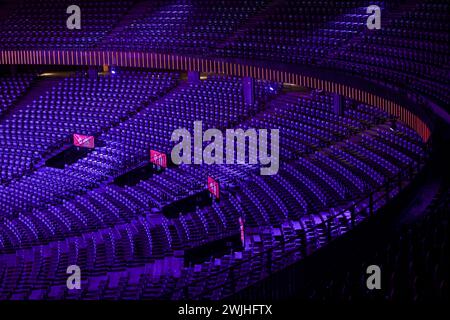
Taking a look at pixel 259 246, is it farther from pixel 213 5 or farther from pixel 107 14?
pixel 107 14

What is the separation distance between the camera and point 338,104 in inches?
923

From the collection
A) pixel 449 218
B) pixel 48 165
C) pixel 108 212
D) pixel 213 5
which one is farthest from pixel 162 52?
pixel 449 218

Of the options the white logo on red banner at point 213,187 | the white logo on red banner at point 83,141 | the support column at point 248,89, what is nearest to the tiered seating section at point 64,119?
the white logo on red banner at point 83,141

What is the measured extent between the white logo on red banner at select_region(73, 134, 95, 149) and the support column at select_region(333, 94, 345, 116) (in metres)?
8.72

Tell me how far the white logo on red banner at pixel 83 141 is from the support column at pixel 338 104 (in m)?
8.72

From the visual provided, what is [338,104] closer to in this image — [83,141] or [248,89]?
[248,89]

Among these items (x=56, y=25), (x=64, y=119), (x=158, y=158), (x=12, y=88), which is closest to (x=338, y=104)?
(x=158, y=158)

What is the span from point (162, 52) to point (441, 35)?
438 inches

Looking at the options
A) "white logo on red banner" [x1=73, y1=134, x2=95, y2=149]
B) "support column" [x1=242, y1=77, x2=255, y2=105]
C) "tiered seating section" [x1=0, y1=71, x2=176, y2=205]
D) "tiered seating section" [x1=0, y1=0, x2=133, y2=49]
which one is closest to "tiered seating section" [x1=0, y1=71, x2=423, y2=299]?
"tiered seating section" [x1=0, y1=71, x2=176, y2=205]

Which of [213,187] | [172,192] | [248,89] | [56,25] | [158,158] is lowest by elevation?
[172,192]

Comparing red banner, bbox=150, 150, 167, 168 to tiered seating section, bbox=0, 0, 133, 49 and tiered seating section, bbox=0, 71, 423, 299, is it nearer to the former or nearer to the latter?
tiered seating section, bbox=0, 71, 423, 299

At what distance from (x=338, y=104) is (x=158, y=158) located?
17.9 feet

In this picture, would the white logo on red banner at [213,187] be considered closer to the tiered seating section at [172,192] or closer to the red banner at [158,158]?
the tiered seating section at [172,192]

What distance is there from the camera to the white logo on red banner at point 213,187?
20891 mm
